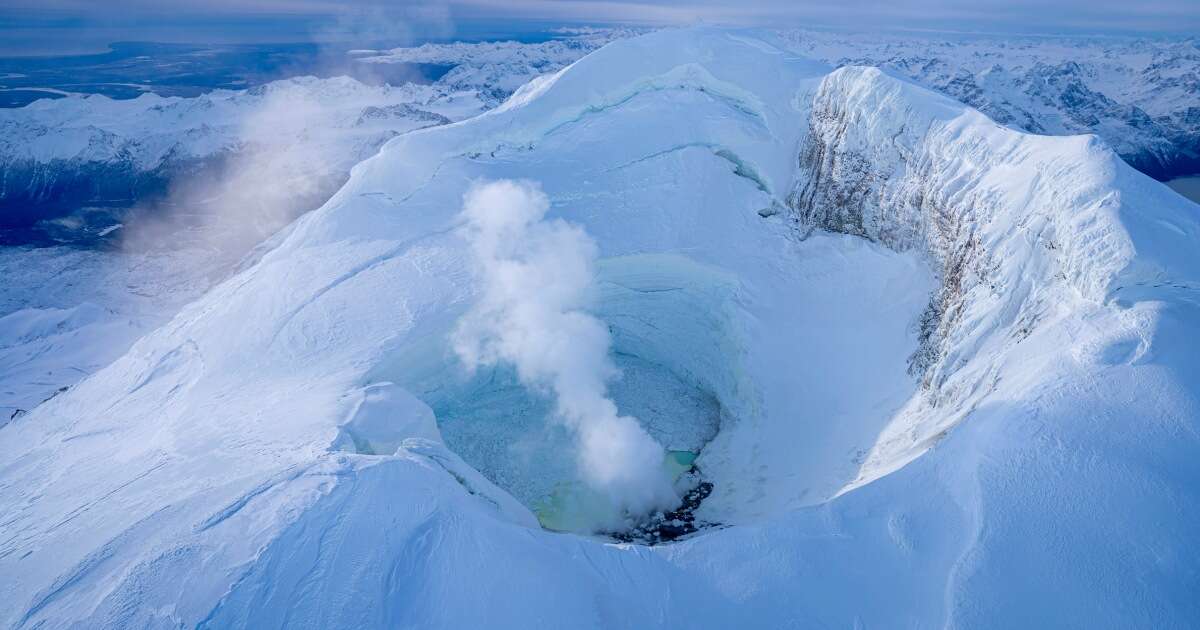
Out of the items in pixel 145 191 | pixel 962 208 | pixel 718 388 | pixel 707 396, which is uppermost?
pixel 962 208

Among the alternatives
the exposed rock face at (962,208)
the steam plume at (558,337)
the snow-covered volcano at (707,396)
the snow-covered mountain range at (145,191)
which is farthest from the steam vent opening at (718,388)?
the snow-covered mountain range at (145,191)

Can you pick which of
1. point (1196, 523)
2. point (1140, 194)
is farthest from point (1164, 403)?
point (1140, 194)

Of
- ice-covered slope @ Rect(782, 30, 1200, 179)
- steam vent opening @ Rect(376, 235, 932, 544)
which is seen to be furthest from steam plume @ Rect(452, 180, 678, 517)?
ice-covered slope @ Rect(782, 30, 1200, 179)

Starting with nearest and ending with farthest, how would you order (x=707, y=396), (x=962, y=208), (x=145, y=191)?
(x=962, y=208) < (x=707, y=396) < (x=145, y=191)

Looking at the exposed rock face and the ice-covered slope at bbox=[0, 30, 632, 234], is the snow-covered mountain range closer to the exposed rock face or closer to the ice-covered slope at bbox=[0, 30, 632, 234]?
the ice-covered slope at bbox=[0, 30, 632, 234]

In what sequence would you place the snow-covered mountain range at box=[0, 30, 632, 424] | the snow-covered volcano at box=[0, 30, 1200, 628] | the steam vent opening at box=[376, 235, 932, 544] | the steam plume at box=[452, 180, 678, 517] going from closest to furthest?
the snow-covered volcano at box=[0, 30, 1200, 628]
the steam vent opening at box=[376, 235, 932, 544]
the steam plume at box=[452, 180, 678, 517]
the snow-covered mountain range at box=[0, 30, 632, 424]

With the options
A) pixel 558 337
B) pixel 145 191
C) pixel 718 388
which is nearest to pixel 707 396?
pixel 718 388

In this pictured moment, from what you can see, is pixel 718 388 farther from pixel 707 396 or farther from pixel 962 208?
pixel 962 208
